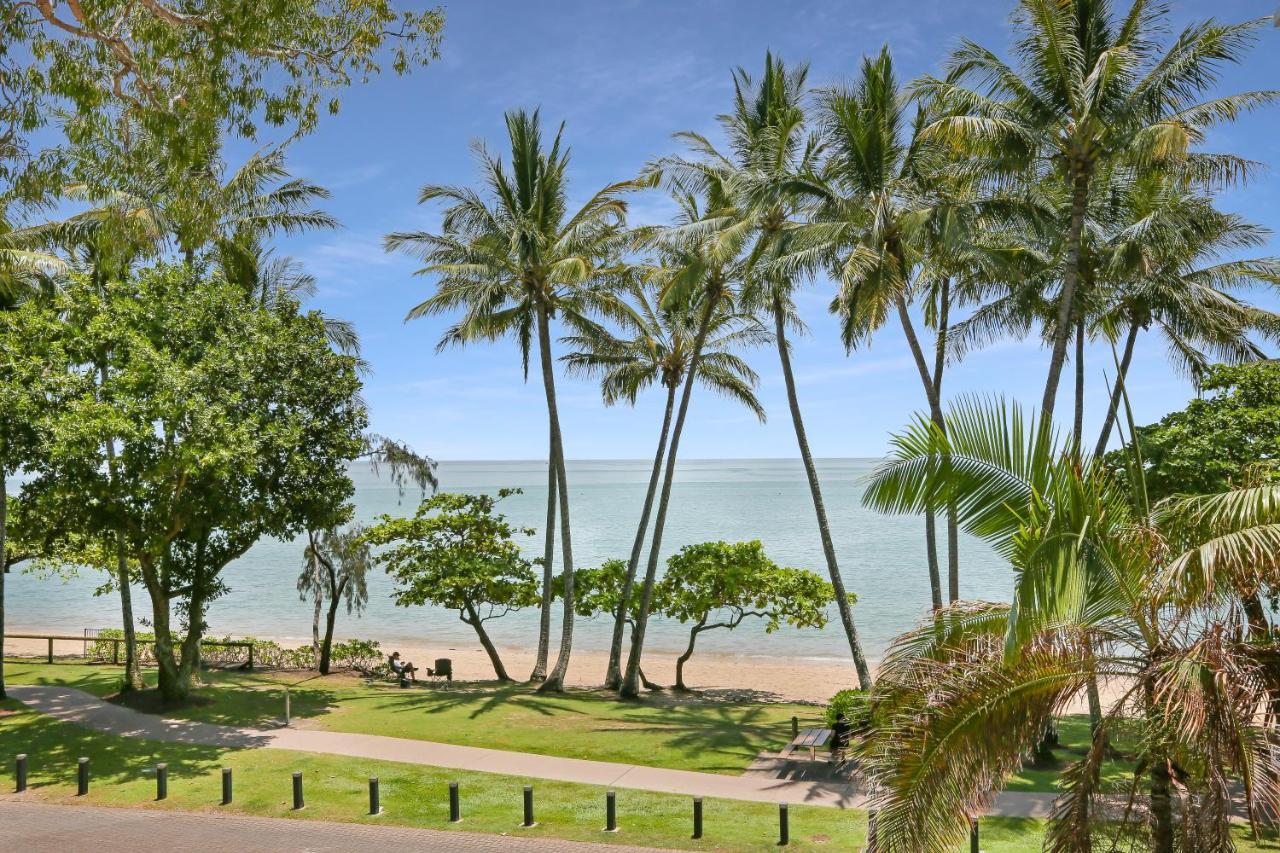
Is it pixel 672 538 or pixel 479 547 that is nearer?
pixel 479 547

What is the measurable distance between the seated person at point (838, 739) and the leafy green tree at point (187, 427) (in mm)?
11900

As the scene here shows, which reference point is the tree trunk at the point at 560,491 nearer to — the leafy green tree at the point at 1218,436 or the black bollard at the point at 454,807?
the black bollard at the point at 454,807

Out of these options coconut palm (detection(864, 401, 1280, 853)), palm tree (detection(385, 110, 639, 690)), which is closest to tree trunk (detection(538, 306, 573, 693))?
palm tree (detection(385, 110, 639, 690))

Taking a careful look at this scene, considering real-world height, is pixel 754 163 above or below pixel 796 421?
above

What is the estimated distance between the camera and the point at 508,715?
20438 millimetres

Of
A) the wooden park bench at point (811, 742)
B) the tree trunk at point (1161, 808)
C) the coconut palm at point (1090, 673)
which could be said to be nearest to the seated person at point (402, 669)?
the wooden park bench at point (811, 742)

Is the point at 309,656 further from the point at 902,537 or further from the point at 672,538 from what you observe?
the point at 902,537

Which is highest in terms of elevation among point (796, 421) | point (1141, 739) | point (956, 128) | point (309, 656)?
point (956, 128)

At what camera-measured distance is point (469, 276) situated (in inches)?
963

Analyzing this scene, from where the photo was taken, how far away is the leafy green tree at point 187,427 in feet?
57.4

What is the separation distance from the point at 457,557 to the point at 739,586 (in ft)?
26.0

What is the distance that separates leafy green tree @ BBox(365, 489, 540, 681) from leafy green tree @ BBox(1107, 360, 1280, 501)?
15145 mm

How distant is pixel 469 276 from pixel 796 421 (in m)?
9.31

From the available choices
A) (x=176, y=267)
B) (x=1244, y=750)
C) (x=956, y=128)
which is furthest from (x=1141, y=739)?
(x=176, y=267)
